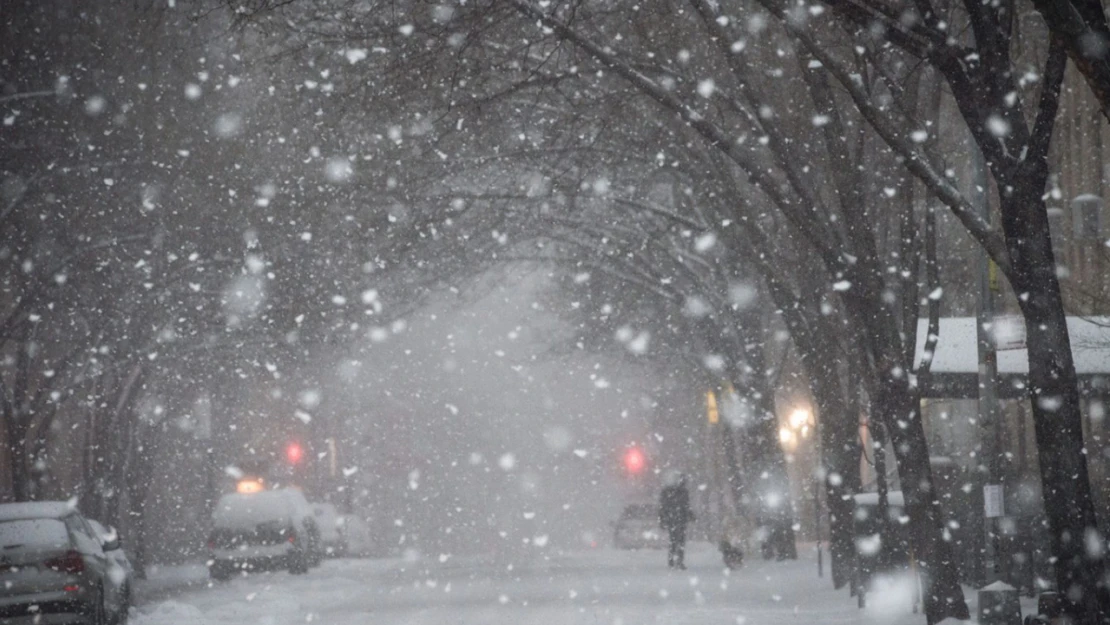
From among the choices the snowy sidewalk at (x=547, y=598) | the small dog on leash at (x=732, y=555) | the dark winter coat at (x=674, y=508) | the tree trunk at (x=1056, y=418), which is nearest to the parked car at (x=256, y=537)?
the snowy sidewalk at (x=547, y=598)

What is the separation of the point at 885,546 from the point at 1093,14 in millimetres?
9170

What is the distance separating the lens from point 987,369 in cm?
1594

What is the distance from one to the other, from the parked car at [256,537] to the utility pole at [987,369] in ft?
59.3

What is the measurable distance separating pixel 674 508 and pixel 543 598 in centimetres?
867

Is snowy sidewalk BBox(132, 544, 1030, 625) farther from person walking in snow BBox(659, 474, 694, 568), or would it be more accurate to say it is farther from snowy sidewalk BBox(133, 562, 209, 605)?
snowy sidewalk BBox(133, 562, 209, 605)

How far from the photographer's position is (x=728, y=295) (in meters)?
26.4

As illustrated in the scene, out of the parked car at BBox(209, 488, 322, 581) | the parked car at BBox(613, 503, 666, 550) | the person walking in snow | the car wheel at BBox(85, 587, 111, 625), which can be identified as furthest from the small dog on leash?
the parked car at BBox(613, 503, 666, 550)

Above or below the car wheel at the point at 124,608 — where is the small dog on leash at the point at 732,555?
above

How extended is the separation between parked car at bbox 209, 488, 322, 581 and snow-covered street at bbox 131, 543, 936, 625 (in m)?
0.52

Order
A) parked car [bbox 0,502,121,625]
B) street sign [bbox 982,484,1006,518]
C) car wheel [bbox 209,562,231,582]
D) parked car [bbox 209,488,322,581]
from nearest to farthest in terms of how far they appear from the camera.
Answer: street sign [bbox 982,484,1006,518] → parked car [bbox 0,502,121,625] → car wheel [bbox 209,562,231,582] → parked car [bbox 209,488,322,581]

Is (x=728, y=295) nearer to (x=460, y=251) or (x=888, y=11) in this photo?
(x=460, y=251)

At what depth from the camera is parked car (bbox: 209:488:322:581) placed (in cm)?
3050

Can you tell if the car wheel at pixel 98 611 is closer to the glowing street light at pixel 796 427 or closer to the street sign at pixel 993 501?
the street sign at pixel 993 501

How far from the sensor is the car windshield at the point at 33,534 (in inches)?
685
